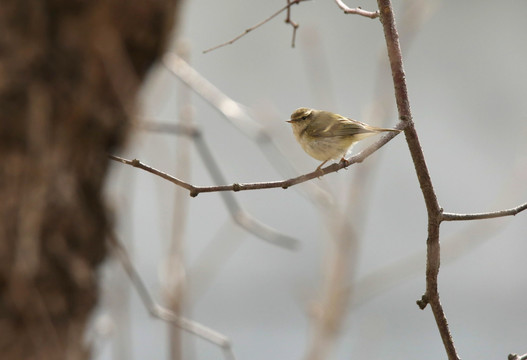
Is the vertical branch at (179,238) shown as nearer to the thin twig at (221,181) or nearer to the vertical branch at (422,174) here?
the thin twig at (221,181)

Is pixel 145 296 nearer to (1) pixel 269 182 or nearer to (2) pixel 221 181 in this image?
(2) pixel 221 181

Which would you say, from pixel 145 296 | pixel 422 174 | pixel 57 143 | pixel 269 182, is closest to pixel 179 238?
pixel 145 296

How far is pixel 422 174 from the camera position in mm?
1074

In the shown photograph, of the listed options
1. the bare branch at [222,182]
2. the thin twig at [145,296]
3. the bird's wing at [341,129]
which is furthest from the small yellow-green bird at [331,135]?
the thin twig at [145,296]

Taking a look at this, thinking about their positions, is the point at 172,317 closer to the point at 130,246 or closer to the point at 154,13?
the point at 130,246

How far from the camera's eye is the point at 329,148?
73.5 inches

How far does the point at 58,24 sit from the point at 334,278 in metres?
1.30

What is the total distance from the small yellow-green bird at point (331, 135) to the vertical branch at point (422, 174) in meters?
0.66

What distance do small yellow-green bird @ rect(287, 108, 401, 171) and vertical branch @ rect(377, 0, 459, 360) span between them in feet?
2.15

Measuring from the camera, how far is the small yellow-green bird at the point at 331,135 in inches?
71.6

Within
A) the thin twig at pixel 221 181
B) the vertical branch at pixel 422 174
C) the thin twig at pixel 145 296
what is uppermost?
the vertical branch at pixel 422 174

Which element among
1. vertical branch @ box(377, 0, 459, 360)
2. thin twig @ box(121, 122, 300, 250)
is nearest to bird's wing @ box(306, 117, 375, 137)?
thin twig @ box(121, 122, 300, 250)

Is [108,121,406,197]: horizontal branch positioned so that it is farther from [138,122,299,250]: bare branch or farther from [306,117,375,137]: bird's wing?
[306,117,375,137]: bird's wing

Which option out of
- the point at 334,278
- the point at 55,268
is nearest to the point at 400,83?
the point at 55,268
